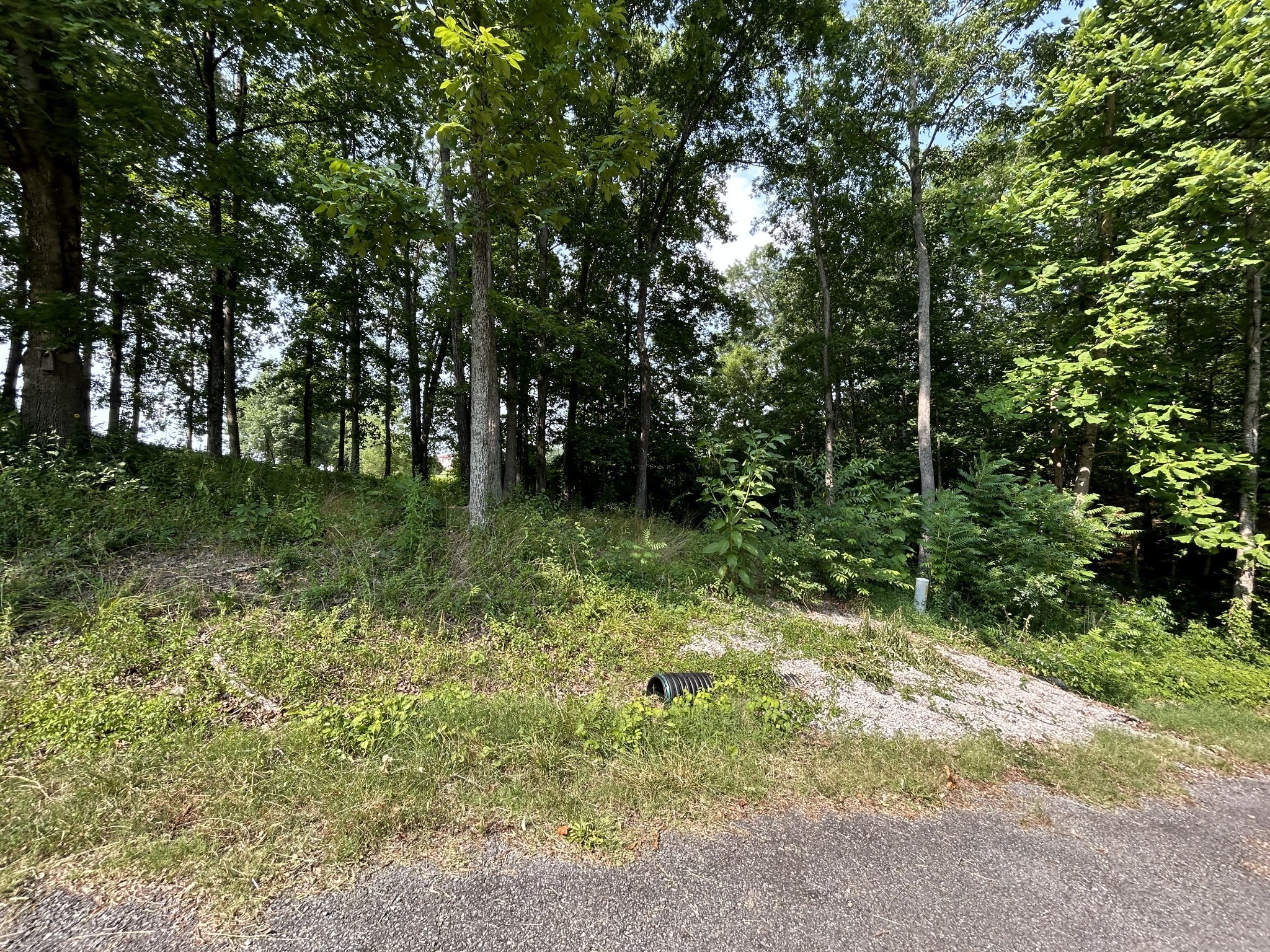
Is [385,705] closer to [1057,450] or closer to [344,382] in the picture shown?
[1057,450]

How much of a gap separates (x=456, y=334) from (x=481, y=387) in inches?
240

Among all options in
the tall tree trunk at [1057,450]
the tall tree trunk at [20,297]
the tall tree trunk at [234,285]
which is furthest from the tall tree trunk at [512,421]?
the tall tree trunk at [1057,450]

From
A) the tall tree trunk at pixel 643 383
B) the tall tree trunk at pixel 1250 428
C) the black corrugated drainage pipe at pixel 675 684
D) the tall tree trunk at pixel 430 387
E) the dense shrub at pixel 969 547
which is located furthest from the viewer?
the tall tree trunk at pixel 430 387

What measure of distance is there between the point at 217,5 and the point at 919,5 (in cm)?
1224

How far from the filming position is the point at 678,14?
1049 centimetres

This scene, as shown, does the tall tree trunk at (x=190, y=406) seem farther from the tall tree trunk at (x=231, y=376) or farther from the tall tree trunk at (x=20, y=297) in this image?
the tall tree trunk at (x=20, y=297)

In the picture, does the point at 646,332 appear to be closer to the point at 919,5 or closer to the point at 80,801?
the point at 919,5

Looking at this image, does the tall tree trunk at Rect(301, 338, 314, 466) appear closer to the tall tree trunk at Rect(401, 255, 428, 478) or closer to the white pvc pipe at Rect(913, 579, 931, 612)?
the tall tree trunk at Rect(401, 255, 428, 478)

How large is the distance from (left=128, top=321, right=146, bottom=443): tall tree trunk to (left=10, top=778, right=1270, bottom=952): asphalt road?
14275mm

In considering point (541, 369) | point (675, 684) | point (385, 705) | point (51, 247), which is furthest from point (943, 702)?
point (51, 247)

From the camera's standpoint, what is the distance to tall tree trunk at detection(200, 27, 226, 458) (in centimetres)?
700

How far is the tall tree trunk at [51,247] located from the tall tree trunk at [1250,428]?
17.0 meters

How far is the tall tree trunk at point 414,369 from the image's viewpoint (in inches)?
542

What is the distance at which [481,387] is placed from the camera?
5781mm
